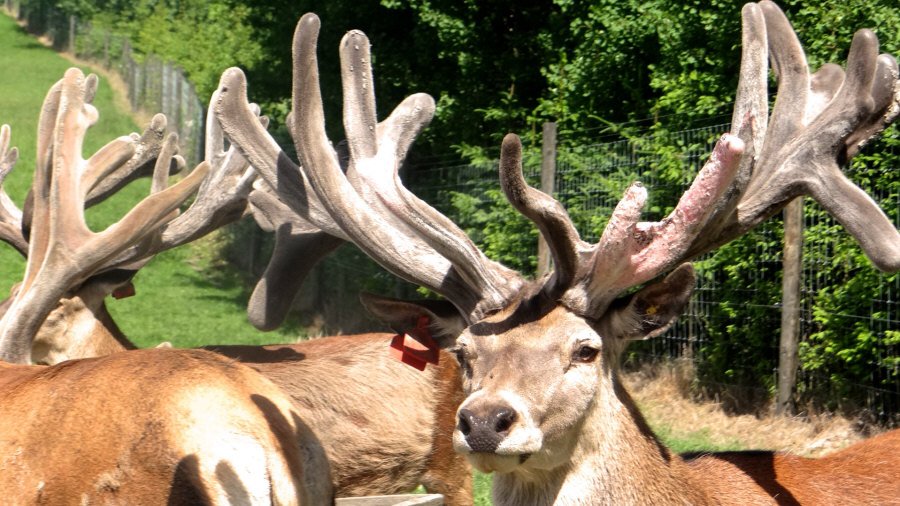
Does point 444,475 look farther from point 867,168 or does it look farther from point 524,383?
point 867,168

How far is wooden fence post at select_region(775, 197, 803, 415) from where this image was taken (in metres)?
8.87

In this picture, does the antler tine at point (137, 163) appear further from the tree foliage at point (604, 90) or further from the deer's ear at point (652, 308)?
the deer's ear at point (652, 308)

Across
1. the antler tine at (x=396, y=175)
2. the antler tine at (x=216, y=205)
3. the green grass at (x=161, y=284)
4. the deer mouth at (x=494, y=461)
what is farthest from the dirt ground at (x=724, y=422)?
the green grass at (x=161, y=284)

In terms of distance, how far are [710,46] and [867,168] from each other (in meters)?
3.80

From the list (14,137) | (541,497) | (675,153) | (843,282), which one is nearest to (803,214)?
(843,282)

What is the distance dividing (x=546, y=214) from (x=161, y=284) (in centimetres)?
1824

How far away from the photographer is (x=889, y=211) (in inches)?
320

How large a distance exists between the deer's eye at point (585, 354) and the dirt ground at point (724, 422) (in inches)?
196

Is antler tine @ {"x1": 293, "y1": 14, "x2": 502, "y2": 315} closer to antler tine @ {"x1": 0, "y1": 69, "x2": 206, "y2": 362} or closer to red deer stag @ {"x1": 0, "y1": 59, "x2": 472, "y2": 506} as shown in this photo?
red deer stag @ {"x1": 0, "y1": 59, "x2": 472, "y2": 506}

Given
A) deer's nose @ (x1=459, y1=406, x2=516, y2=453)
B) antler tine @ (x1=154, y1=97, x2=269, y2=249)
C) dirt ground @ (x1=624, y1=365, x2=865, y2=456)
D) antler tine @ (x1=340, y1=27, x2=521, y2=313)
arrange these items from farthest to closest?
dirt ground @ (x1=624, y1=365, x2=865, y2=456)
antler tine @ (x1=154, y1=97, x2=269, y2=249)
antler tine @ (x1=340, y1=27, x2=521, y2=313)
deer's nose @ (x1=459, y1=406, x2=516, y2=453)

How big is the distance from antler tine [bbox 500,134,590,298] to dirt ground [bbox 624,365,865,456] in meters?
5.02

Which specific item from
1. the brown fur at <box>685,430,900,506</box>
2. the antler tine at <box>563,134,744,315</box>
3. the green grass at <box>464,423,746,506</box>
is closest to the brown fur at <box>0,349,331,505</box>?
the antler tine at <box>563,134,744,315</box>

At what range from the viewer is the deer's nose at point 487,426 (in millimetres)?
3176

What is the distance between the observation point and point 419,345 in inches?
158
